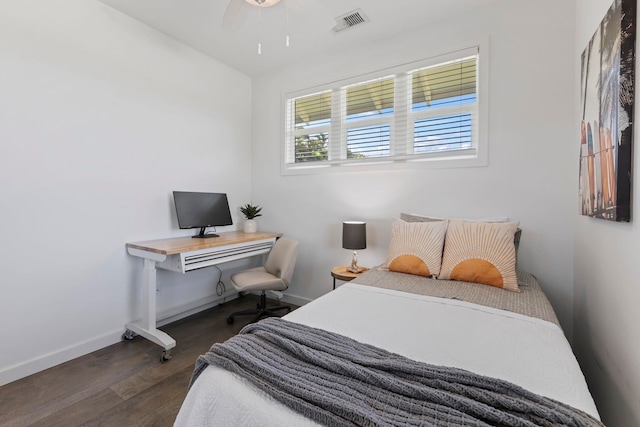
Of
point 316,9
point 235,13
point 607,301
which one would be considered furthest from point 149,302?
point 607,301

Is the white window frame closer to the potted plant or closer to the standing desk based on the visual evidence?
the potted plant

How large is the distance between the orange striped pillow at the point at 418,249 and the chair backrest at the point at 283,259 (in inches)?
38.8

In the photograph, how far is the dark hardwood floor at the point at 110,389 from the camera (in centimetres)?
157

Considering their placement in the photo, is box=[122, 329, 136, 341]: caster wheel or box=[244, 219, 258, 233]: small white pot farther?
box=[244, 219, 258, 233]: small white pot

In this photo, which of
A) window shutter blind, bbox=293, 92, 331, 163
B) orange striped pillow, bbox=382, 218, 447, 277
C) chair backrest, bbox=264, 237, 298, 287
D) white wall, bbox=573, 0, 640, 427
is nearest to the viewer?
white wall, bbox=573, 0, 640, 427

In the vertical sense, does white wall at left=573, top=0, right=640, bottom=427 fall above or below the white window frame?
below

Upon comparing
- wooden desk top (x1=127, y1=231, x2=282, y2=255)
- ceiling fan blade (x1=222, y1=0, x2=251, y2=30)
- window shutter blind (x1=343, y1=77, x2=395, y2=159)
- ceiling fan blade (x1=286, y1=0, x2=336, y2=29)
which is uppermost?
ceiling fan blade (x1=222, y1=0, x2=251, y2=30)

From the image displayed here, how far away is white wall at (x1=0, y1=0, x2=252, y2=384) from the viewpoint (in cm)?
189

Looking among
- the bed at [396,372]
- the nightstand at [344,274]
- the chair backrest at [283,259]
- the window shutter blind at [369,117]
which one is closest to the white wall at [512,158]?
the window shutter blind at [369,117]

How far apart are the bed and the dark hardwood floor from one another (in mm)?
1020

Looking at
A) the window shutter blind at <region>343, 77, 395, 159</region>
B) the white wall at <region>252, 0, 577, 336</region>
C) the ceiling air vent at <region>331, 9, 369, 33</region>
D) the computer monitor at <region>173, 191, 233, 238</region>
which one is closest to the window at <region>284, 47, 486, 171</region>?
the window shutter blind at <region>343, 77, 395, 159</region>

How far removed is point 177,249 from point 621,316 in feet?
8.59

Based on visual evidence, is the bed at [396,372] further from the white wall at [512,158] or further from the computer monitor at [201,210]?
the computer monitor at [201,210]

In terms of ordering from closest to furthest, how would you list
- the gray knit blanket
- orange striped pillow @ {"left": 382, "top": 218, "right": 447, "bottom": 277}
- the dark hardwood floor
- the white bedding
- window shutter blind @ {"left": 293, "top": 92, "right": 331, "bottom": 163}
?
1. the gray knit blanket
2. the white bedding
3. the dark hardwood floor
4. orange striped pillow @ {"left": 382, "top": 218, "right": 447, "bottom": 277}
5. window shutter blind @ {"left": 293, "top": 92, "right": 331, "bottom": 163}
